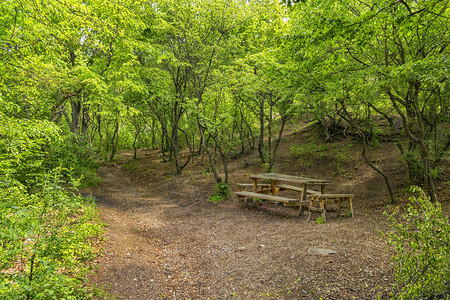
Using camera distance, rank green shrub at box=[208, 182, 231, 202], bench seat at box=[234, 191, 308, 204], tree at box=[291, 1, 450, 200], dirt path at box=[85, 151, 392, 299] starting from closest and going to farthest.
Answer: dirt path at box=[85, 151, 392, 299], tree at box=[291, 1, 450, 200], bench seat at box=[234, 191, 308, 204], green shrub at box=[208, 182, 231, 202]

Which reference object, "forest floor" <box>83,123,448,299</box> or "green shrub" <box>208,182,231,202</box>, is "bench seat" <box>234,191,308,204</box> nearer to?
"forest floor" <box>83,123,448,299</box>

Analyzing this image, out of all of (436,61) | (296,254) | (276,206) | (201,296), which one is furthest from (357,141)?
(201,296)

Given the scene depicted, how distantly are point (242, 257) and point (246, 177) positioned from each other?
8792 mm

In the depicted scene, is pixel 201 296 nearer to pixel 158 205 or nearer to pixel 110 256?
pixel 110 256

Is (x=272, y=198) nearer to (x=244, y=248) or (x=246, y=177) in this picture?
(x=244, y=248)

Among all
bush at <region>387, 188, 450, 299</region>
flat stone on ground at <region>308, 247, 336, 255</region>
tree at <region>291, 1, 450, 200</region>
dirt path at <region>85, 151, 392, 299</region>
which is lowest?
dirt path at <region>85, 151, 392, 299</region>

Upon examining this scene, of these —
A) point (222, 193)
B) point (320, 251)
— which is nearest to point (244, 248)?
point (320, 251)

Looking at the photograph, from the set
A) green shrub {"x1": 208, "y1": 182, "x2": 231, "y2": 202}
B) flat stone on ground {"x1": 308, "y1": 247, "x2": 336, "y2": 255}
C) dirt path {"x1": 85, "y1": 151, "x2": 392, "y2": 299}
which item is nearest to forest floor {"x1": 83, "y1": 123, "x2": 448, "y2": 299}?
dirt path {"x1": 85, "y1": 151, "x2": 392, "y2": 299}

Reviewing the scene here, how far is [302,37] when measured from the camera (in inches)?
169

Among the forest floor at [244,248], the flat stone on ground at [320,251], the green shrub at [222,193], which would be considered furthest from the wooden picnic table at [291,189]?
the flat stone on ground at [320,251]

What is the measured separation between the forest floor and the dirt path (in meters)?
0.02

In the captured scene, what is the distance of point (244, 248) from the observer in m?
5.57

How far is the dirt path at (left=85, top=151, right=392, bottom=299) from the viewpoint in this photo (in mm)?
3664

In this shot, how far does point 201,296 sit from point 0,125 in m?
4.32
